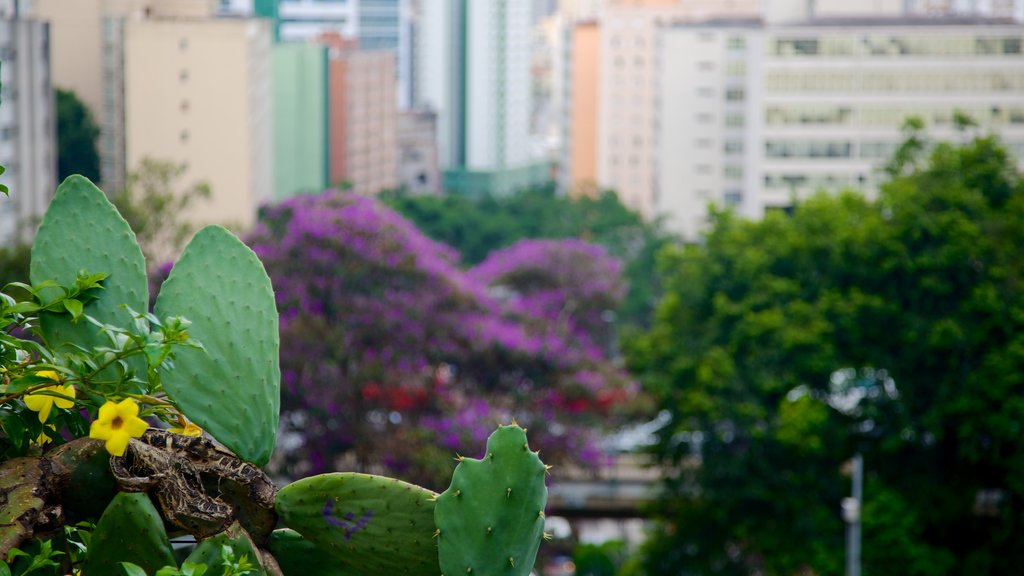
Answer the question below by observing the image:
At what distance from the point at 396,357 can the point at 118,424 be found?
14734 mm

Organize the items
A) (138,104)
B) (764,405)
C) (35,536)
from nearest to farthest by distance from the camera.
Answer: (35,536) → (764,405) → (138,104)

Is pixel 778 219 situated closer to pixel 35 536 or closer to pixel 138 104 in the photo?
pixel 138 104

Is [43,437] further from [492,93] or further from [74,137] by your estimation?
[492,93]

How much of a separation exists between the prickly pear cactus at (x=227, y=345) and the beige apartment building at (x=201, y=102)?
81.0ft

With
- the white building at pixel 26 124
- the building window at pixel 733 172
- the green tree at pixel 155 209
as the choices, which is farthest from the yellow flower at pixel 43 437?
the building window at pixel 733 172

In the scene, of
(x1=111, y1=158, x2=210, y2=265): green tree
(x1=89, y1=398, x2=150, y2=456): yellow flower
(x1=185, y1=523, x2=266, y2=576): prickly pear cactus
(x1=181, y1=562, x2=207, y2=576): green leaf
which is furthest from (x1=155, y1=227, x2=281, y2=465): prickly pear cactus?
(x1=111, y1=158, x2=210, y2=265): green tree

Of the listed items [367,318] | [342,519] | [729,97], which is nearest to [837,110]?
[729,97]

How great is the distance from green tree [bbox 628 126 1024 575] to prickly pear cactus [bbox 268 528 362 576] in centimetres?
1467

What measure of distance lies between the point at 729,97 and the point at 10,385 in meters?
55.7

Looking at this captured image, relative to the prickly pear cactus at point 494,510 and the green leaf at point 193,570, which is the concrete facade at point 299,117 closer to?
the prickly pear cactus at point 494,510

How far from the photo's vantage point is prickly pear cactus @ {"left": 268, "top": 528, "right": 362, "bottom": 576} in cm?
281

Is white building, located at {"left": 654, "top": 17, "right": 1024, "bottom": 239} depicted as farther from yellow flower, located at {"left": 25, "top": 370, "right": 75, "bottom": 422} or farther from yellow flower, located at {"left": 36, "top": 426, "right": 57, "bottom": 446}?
yellow flower, located at {"left": 25, "top": 370, "right": 75, "bottom": 422}

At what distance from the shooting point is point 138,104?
2930 cm

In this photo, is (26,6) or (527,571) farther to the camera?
(26,6)
